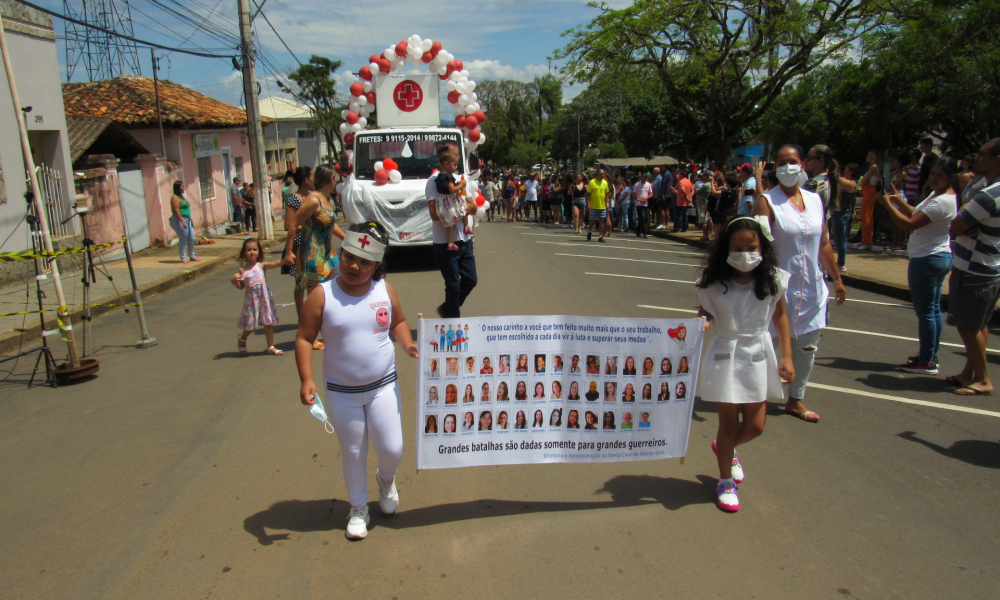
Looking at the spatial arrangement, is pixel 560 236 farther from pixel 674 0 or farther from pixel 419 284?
pixel 419 284

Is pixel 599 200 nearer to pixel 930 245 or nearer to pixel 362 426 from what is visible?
pixel 930 245

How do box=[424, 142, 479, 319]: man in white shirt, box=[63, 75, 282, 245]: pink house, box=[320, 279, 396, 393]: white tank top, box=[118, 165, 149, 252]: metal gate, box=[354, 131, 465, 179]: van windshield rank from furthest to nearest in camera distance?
box=[63, 75, 282, 245]: pink house < box=[118, 165, 149, 252]: metal gate < box=[354, 131, 465, 179]: van windshield < box=[424, 142, 479, 319]: man in white shirt < box=[320, 279, 396, 393]: white tank top

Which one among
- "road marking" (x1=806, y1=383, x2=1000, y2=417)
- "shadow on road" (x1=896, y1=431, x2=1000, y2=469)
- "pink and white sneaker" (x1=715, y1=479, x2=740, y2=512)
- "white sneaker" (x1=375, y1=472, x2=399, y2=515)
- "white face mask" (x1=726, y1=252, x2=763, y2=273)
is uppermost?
"white face mask" (x1=726, y1=252, x2=763, y2=273)

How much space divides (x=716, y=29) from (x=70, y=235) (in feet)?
57.3

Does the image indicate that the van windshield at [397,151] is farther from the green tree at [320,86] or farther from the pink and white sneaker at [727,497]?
the green tree at [320,86]

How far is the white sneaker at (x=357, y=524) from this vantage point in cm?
344

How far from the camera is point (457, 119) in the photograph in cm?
1417

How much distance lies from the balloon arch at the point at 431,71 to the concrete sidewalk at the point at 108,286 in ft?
13.7

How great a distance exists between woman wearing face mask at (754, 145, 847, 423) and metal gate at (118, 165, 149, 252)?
585 inches

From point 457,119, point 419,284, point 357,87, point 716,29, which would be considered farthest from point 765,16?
point 419,284

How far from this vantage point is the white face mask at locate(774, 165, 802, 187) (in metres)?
4.55

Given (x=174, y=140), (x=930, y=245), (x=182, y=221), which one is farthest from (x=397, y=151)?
(x=930, y=245)

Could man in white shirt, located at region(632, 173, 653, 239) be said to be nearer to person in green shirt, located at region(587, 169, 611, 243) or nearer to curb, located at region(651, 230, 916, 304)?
person in green shirt, located at region(587, 169, 611, 243)

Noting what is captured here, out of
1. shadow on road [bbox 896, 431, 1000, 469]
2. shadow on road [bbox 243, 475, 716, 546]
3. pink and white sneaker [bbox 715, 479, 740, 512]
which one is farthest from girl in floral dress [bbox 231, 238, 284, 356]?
shadow on road [bbox 896, 431, 1000, 469]
